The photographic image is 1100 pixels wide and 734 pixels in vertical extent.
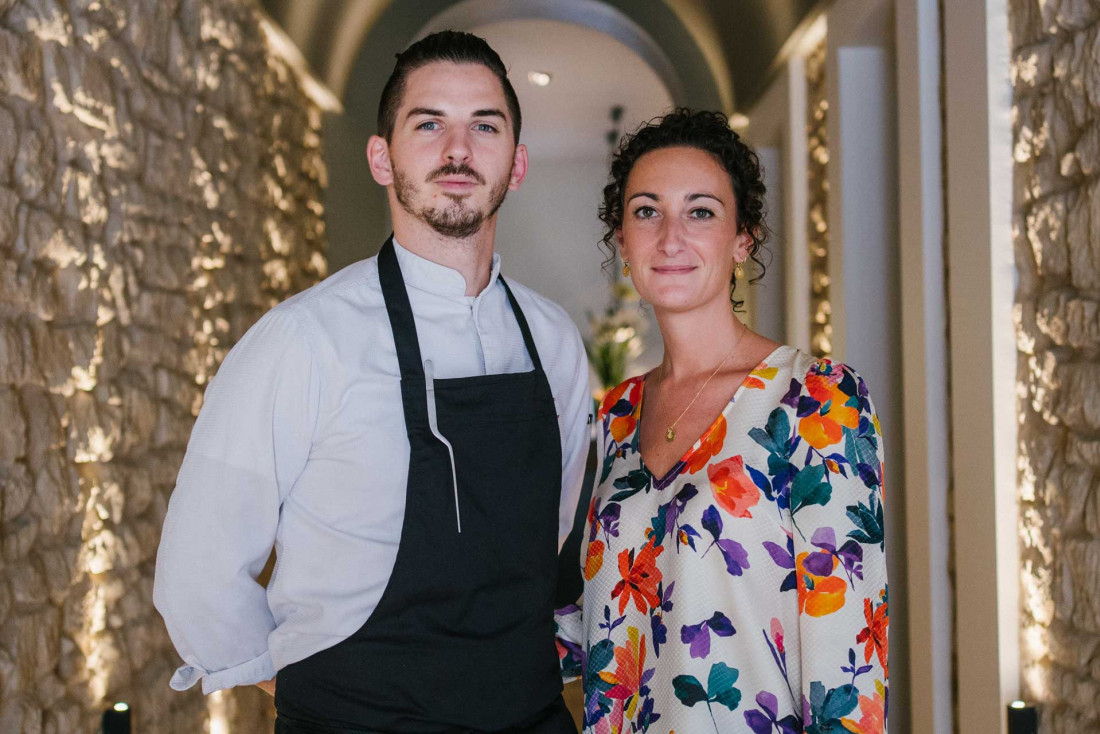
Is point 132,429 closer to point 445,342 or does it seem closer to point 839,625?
point 445,342

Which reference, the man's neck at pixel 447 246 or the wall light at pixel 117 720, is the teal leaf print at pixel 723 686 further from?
the wall light at pixel 117 720

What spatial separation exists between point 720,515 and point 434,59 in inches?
36.9

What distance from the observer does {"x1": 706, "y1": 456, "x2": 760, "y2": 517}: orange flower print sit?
1.43m

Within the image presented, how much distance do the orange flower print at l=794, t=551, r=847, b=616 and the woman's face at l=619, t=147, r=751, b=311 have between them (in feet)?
1.73

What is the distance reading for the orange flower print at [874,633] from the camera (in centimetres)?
136

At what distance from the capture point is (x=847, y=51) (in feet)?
11.1

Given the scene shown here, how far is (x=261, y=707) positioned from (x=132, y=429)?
1530 millimetres

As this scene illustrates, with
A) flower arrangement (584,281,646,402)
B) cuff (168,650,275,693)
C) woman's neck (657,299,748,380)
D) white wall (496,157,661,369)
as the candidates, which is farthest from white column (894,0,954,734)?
white wall (496,157,661,369)

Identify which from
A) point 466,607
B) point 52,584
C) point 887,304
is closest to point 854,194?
point 887,304

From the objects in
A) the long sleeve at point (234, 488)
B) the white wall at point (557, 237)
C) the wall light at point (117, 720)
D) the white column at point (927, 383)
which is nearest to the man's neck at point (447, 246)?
the long sleeve at point (234, 488)

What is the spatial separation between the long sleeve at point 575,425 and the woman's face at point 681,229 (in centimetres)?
26

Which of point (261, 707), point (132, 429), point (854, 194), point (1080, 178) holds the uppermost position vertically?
point (854, 194)

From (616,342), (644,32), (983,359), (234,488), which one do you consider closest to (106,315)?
(234,488)

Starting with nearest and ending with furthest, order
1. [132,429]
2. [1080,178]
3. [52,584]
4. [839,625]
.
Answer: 1. [839,625]
2. [1080,178]
3. [52,584]
4. [132,429]
